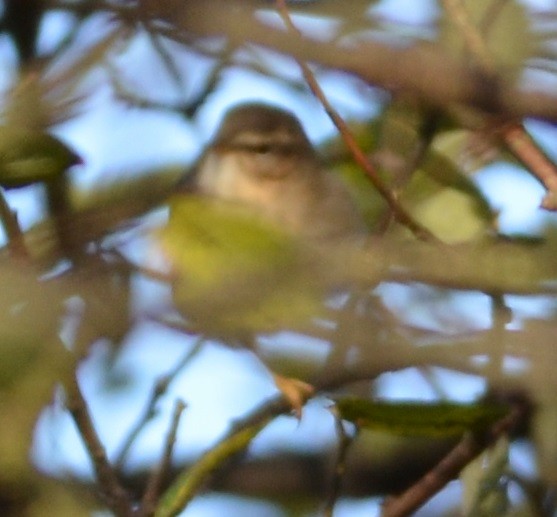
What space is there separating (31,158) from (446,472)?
479 mm

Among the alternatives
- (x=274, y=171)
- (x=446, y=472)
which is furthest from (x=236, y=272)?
(x=274, y=171)

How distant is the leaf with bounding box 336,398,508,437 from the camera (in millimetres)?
858

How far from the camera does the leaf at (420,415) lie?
86 cm

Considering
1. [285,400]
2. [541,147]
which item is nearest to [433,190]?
[541,147]

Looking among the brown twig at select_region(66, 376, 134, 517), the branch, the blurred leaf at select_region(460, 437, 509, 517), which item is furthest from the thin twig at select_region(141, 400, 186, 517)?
the branch

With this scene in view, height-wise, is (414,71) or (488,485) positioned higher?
(414,71)

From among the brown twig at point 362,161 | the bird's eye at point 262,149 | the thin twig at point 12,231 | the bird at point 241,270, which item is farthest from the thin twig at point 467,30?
the bird's eye at point 262,149

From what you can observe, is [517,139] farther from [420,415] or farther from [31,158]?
[31,158]

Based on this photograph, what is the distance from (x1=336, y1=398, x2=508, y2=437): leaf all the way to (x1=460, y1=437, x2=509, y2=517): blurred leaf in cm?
20

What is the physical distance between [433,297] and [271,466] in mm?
1070

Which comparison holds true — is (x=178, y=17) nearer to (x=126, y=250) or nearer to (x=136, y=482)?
(x=126, y=250)

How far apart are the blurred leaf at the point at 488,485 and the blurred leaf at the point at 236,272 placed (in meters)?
0.47

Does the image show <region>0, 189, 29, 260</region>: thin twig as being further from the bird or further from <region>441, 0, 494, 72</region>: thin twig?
Answer: <region>441, 0, 494, 72</region>: thin twig

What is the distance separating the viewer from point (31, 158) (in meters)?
0.81
